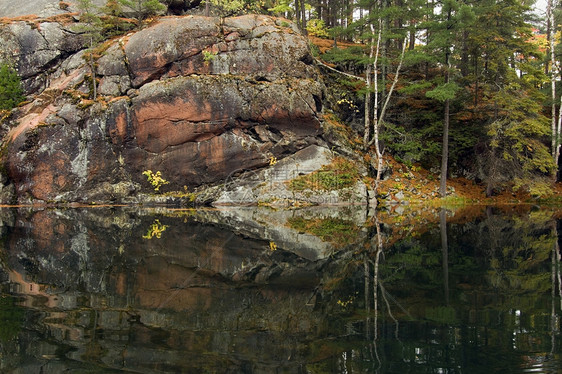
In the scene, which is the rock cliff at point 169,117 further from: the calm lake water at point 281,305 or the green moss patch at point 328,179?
the calm lake water at point 281,305

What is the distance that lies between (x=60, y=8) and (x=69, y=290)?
34.6m

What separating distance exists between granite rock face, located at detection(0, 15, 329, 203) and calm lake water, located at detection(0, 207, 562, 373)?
13666mm

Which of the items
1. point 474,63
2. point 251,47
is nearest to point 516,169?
point 474,63

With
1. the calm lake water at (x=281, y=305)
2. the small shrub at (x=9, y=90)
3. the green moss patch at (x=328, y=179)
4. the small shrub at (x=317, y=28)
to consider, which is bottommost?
the green moss patch at (x=328, y=179)

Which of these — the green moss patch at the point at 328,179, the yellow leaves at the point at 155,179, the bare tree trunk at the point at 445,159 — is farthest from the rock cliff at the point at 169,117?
the bare tree trunk at the point at 445,159

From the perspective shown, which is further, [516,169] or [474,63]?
[474,63]

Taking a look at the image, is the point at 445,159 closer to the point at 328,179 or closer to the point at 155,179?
the point at 328,179

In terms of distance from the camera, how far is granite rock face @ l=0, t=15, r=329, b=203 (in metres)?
24.2

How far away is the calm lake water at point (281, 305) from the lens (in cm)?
392

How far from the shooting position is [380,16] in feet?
80.2

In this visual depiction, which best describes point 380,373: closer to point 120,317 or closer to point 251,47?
point 120,317

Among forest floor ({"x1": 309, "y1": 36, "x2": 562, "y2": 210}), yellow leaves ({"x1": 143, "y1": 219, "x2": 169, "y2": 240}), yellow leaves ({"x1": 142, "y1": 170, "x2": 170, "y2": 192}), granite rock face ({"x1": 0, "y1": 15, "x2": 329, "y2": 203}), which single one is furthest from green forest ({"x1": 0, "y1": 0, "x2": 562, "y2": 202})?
yellow leaves ({"x1": 143, "y1": 219, "x2": 169, "y2": 240})

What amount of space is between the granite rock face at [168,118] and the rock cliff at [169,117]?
6cm

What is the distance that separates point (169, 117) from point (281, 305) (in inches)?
819
